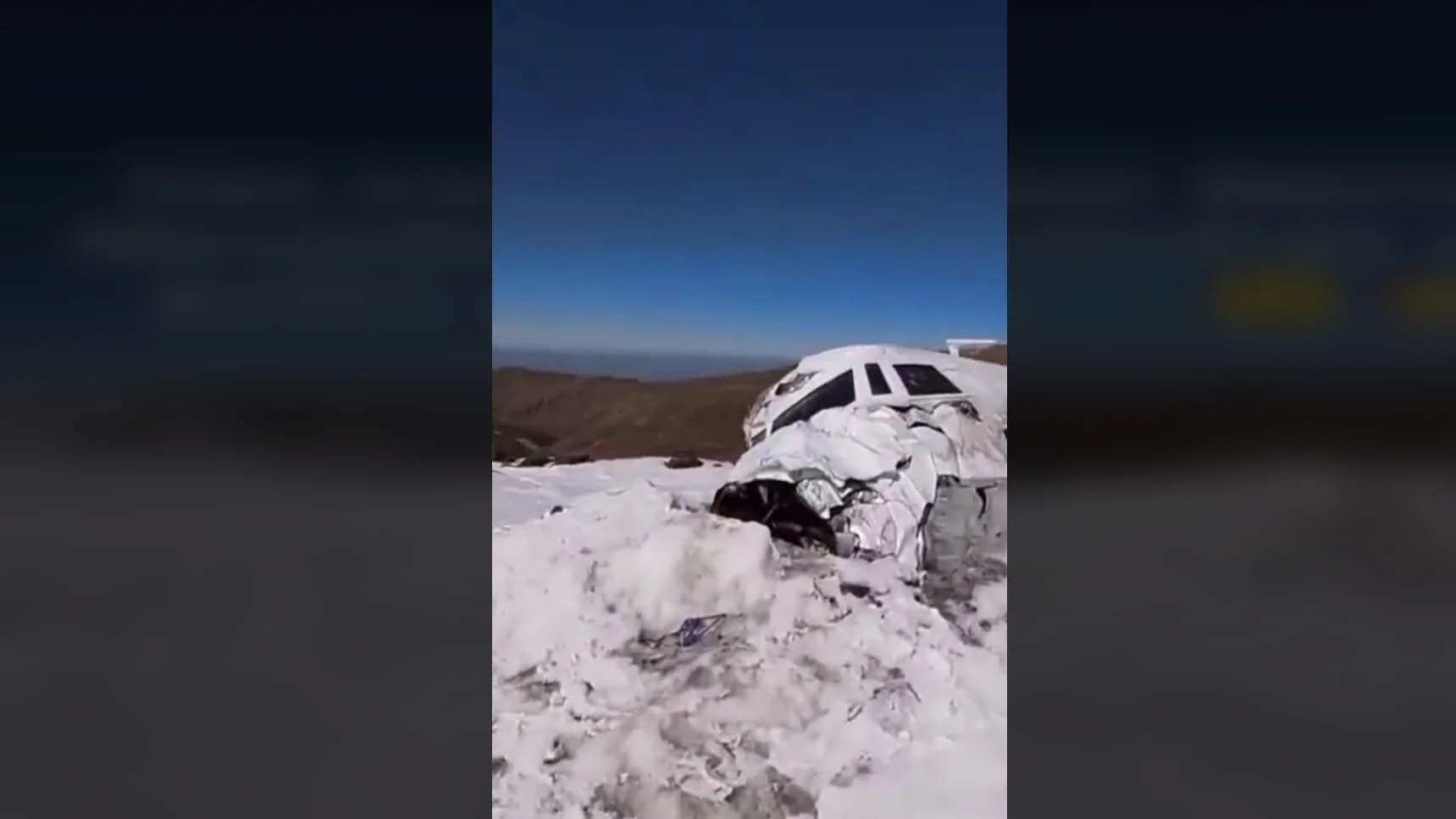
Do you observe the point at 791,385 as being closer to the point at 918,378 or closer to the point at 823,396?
the point at 823,396

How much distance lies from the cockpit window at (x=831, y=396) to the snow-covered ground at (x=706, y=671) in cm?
17

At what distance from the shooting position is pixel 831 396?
1.58 m

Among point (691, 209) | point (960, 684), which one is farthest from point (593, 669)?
point (691, 209)

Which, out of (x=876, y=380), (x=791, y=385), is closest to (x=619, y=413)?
(x=791, y=385)

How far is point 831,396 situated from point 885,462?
147mm

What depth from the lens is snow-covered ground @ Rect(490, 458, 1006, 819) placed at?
1515 mm

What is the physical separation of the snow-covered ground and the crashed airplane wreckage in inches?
1.8
